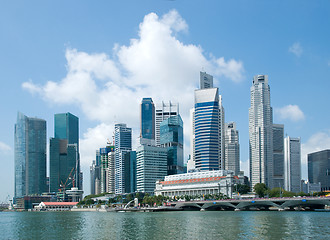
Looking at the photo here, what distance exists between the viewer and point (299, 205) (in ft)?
599

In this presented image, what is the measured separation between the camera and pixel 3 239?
8175cm

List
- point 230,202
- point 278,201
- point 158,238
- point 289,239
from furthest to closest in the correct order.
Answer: point 230,202 → point 278,201 → point 158,238 → point 289,239

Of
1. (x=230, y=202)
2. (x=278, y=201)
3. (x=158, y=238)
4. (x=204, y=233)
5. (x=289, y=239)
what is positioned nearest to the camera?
(x=289, y=239)

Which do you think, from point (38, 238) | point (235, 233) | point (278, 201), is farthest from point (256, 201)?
point (38, 238)

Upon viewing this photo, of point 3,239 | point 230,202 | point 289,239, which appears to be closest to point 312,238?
point 289,239

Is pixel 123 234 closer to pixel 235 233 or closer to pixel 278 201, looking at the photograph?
pixel 235 233

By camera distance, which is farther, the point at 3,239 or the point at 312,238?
the point at 3,239

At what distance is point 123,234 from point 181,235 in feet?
41.0

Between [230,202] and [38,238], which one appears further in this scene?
[230,202]

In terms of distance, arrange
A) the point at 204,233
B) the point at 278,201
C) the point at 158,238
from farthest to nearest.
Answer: the point at 278,201, the point at 204,233, the point at 158,238

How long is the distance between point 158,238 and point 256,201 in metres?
117

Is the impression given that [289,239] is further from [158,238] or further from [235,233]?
[158,238]

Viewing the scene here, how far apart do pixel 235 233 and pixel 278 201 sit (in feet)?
356

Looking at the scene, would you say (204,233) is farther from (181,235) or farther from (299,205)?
(299,205)
